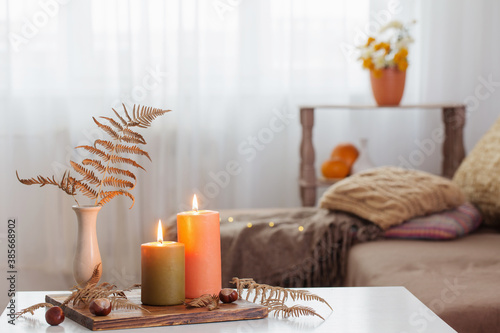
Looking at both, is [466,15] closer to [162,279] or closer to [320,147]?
[320,147]

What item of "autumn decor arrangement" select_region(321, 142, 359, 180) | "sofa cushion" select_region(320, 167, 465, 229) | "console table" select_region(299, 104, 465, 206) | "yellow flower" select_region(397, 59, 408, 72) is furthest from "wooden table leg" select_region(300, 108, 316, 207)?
"sofa cushion" select_region(320, 167, 465, 229)

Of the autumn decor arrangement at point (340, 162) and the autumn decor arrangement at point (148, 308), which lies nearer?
the autumn decor arrangement at point (148, 308)

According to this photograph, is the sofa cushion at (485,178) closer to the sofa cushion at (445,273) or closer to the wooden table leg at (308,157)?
the sofa cushion at (445,273)

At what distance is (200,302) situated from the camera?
966 millimetres

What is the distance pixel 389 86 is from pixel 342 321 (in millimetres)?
1866

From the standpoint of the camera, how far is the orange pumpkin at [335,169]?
2.81 metres

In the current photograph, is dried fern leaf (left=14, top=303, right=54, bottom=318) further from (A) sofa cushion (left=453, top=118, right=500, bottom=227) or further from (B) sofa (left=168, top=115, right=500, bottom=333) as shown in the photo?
(A) sofa cushion (left=453, top=118, right=500, bottom=227)

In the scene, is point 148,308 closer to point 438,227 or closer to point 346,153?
point 438,227

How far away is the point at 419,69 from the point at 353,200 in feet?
3.70

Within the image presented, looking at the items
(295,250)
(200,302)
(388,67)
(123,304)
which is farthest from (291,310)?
(388,67)

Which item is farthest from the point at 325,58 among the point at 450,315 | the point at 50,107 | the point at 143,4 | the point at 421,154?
the point at 450,315

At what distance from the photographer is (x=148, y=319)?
912 millimetres

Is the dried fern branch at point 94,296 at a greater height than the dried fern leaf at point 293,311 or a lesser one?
greater

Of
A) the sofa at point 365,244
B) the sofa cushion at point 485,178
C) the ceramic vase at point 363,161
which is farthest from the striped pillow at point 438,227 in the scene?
the ceramic vase at point 363,161
